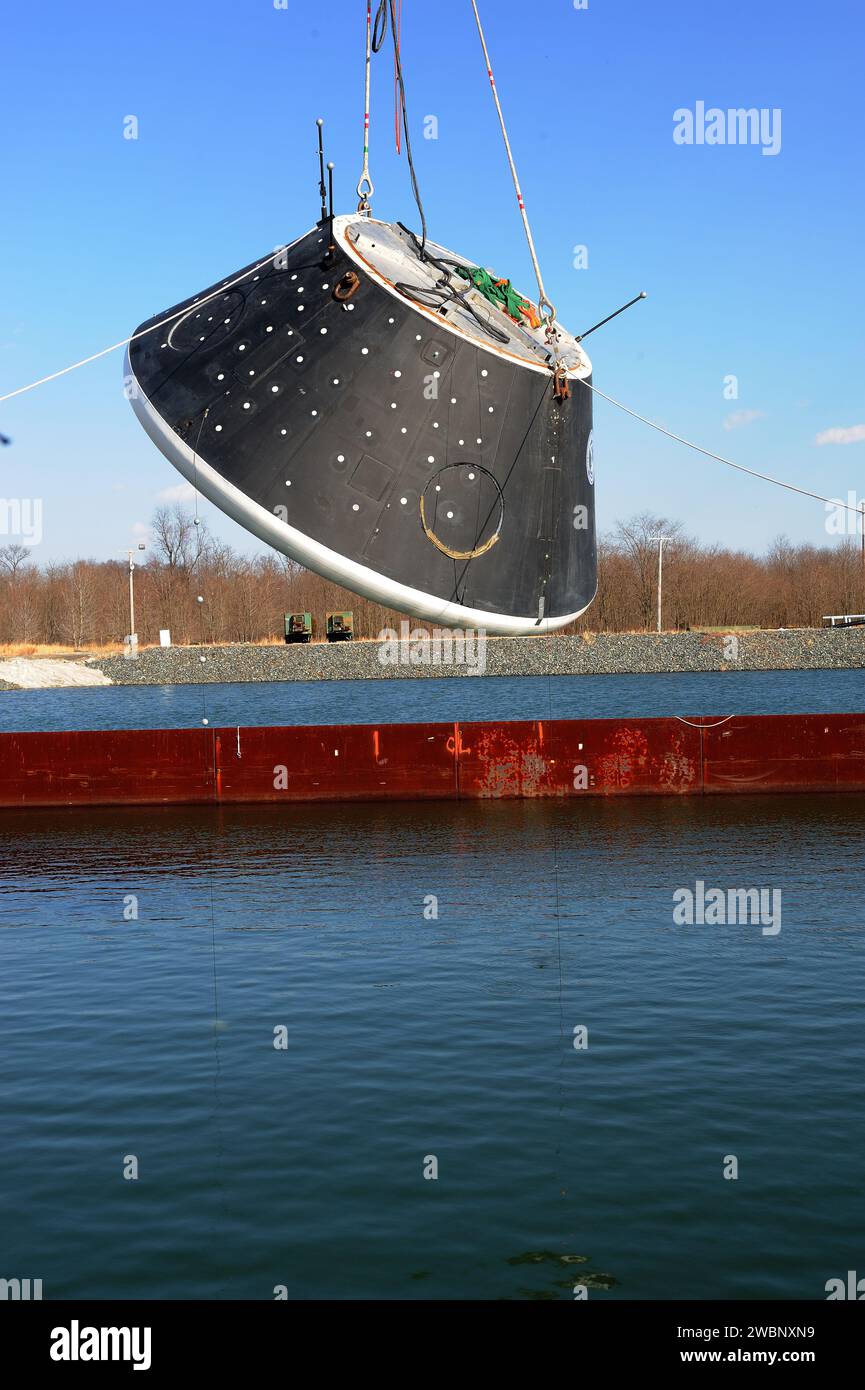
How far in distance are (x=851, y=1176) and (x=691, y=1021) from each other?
486cm

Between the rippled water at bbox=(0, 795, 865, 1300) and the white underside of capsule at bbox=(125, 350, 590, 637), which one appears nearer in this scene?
the white underside of capsule at bbox=(125, 350, 590, 637)

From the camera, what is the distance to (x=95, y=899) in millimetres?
26547

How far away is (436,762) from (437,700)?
54308 mm

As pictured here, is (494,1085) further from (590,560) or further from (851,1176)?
(590,560)

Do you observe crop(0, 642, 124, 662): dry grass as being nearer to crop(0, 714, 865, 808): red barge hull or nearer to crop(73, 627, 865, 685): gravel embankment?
crop(73, 627, 865, 685): gravel embankment

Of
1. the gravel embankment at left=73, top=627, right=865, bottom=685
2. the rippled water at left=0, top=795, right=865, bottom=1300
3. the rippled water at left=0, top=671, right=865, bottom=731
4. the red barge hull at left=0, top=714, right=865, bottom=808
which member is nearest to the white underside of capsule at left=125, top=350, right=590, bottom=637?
the rippled water at left=0, top=795, right=865, bottom=1300

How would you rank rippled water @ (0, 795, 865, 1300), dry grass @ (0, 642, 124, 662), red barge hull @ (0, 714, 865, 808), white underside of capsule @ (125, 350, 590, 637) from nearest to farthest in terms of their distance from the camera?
1. white underside of capsule @ (125, 350, 590, 637)
2. rippled water @ (0, 795, 865, 1300)
3. red barge hull @ (0, 714, 865, 808)
4. dry grass @ (0, 642, 124, 662)

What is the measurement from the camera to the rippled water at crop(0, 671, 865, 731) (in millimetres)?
75562

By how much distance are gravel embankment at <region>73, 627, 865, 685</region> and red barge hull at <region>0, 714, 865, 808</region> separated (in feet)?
261

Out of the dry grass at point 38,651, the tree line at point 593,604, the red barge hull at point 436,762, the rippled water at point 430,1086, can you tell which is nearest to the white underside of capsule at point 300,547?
the tree line at point 593,604

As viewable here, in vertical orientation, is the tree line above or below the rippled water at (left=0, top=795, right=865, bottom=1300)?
above

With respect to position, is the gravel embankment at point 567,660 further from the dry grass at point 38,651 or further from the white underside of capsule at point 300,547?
the white underside of capsule at point 300,547
